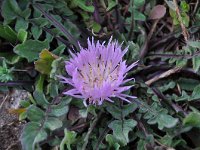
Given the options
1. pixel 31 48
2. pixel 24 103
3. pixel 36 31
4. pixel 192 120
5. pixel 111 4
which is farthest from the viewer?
pixel 111 4

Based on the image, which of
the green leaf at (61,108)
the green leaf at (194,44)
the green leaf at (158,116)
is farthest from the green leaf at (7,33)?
the green leaf at (194,44)

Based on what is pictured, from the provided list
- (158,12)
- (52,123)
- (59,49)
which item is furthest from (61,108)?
(158,12)

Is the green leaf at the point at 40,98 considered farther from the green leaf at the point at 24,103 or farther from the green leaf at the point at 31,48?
the green leaf at the point at 31,48

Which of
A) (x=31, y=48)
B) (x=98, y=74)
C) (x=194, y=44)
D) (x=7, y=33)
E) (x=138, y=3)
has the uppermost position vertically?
(x=7, y=33)

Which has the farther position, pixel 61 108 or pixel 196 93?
pixel 196 93

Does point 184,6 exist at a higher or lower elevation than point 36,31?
lower

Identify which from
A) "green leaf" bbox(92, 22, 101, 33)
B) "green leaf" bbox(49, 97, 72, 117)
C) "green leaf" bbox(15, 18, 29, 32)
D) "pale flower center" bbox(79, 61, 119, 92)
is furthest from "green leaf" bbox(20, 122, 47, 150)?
"green leaf" bbox(92, 22, 101, 33)

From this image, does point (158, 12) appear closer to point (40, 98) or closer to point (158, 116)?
point (158, 116)

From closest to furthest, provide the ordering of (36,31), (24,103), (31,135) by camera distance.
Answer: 1. (31,135)
2. (24,103)
3. (36,31)
